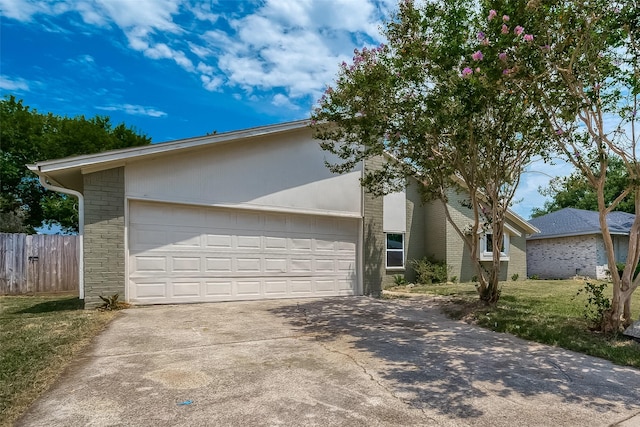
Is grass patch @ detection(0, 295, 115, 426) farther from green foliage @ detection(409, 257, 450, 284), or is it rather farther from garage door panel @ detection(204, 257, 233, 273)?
green foliage @ detection(409, 257, 450, 284)

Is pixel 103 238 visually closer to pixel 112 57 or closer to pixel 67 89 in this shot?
pixel 112 57

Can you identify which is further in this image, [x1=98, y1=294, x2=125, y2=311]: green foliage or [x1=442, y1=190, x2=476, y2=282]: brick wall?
[x1=442, y1=190, x2=476, y2=282]: brick wall

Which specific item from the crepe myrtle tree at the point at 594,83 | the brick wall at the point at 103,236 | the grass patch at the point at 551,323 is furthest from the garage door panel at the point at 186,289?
the crepe myrtle tree at the point at 594,83

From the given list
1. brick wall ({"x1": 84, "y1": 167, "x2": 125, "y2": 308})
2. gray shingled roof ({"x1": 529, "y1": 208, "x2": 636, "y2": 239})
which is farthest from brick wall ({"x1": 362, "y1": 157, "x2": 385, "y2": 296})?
gray shingled roof ({"x1": 529, "y1": 208, "x2": 636, "y2": 239})

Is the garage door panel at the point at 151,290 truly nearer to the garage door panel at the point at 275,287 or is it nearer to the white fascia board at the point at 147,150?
the garage door panel at the point at 275,287

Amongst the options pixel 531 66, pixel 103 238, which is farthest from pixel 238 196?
pixel 531 66

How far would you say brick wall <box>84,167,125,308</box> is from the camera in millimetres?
7938

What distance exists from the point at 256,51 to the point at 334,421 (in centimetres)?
943

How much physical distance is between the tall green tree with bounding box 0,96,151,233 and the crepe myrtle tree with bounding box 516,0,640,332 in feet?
73.8

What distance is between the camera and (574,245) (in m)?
20.1

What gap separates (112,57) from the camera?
491 inches

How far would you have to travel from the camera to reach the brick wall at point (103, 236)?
7.94 metres

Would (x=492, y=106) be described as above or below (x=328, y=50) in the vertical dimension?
below

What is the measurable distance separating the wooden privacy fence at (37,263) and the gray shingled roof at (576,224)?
70.4 feet
